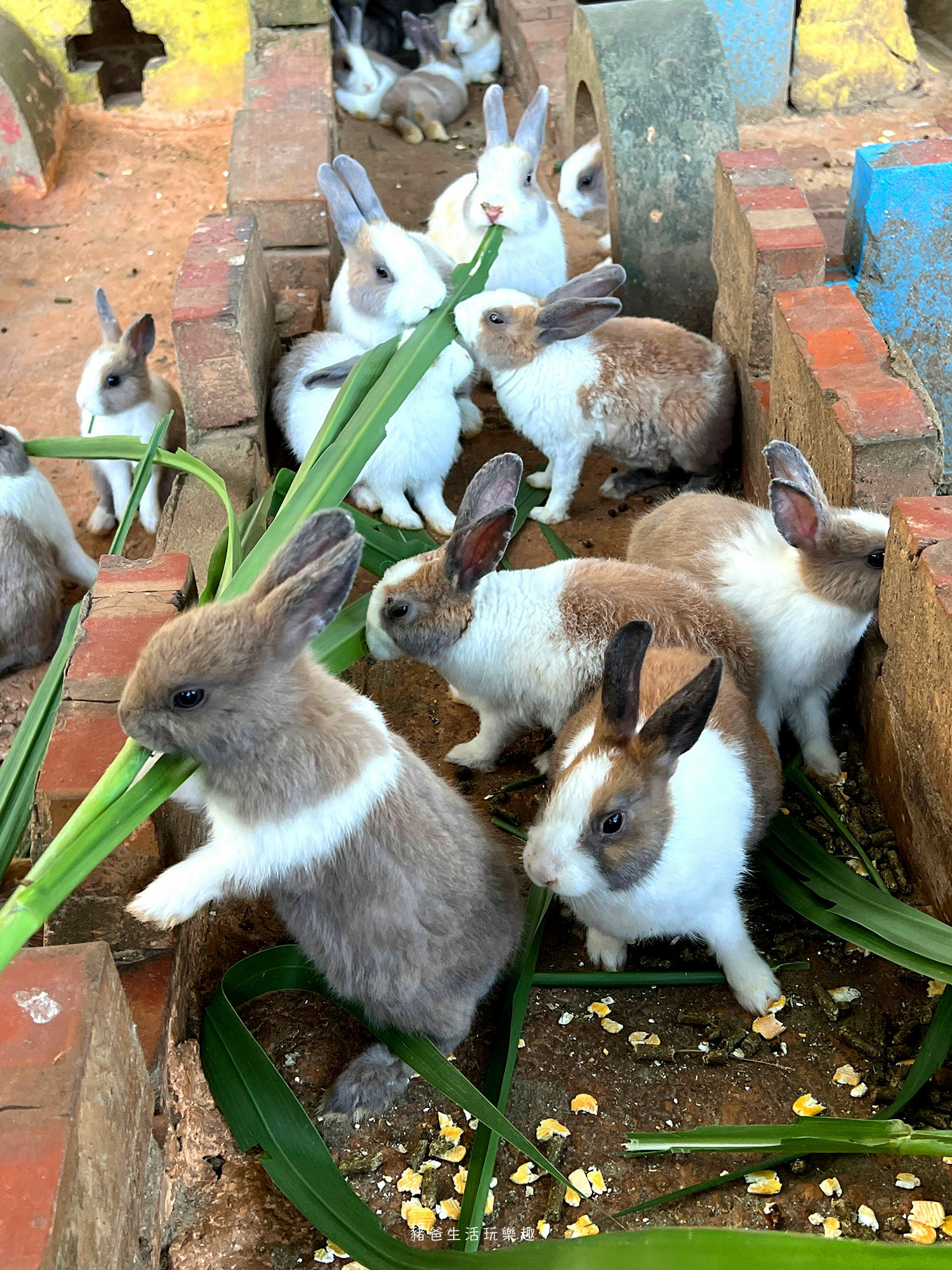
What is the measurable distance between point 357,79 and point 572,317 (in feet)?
16.2

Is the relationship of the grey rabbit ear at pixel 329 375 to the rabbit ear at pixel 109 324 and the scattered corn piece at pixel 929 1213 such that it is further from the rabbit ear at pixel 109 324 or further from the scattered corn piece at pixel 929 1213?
the scattered corn piece at pixel 929 1213

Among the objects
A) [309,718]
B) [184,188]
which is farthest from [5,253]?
[309,718]

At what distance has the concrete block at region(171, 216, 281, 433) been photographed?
3.59 metres

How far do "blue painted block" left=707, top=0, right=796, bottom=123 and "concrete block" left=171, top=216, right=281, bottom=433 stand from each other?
11.0 feet

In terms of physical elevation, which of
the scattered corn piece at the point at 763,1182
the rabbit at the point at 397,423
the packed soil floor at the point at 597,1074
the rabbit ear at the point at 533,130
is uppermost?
the rabbit ear at the point at 533,130

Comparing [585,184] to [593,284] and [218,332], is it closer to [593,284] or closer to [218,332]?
[593,284]

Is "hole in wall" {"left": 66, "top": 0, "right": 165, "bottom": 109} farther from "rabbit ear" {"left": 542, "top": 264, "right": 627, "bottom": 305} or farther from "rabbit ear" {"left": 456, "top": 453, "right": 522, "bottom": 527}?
"rabbit ear" {"left": 456, "top": 453, "right": 522, "bottom": 527}

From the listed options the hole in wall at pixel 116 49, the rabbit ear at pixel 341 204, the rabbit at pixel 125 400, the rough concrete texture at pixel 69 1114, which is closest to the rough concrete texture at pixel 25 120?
the hole in wall at pixel 116 49

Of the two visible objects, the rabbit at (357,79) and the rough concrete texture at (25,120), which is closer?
the rough concrete texture at (25,120)

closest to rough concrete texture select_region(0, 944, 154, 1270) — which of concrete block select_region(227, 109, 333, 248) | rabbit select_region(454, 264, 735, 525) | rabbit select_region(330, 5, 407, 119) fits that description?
rabbit select_region(454, 264, 735, 525)

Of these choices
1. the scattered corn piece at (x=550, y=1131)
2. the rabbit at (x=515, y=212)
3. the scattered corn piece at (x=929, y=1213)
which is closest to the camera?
the scattered corn piece at (x=929, y=1213)

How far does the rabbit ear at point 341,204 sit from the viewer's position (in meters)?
4.18

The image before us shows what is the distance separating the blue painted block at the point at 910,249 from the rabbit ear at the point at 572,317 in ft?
2.93

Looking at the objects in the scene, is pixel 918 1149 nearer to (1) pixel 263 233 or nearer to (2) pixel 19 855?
(2) pixel 19 855
